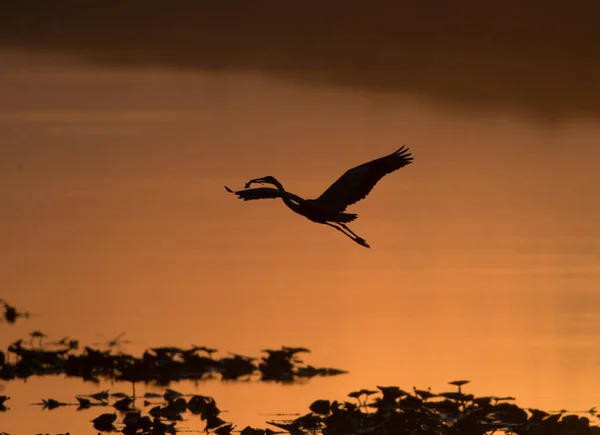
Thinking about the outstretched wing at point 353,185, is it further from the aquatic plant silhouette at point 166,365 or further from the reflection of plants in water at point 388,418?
the aquatic plant silhouette at point 166,365

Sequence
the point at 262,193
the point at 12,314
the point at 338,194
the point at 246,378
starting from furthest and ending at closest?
the point at 12,314 → the point at 246,378 → the point at 338,194 → the point at 262,193

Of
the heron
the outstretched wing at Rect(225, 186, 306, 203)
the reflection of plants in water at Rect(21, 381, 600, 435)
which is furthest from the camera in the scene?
the reflection of plants in water at Rect(21, 381, 600, 435)

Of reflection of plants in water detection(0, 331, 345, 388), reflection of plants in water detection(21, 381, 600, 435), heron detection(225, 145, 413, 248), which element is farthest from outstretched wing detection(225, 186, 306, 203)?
reflection of plants in water detection(0, 331, 345, 388)

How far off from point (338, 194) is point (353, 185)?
164 millimetres

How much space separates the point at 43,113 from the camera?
3369 centimetres

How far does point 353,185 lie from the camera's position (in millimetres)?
14836

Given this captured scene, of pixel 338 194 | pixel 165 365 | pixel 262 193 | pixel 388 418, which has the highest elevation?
pixel 338 194

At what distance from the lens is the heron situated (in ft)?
45.1

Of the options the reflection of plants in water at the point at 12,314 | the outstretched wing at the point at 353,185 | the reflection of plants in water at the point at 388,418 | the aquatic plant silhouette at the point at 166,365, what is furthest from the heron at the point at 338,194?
the reflection of plants in water at the point at 12,314

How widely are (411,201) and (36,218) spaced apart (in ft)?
18.5

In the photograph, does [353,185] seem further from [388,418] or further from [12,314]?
[12,314]

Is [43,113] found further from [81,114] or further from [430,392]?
[430,392]

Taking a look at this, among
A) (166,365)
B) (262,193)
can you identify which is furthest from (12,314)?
(262,193)

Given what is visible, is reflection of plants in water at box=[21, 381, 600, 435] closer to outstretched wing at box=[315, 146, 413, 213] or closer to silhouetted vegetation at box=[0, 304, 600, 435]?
silhouetted vegetation at box=[0, 304, 600, 435]
